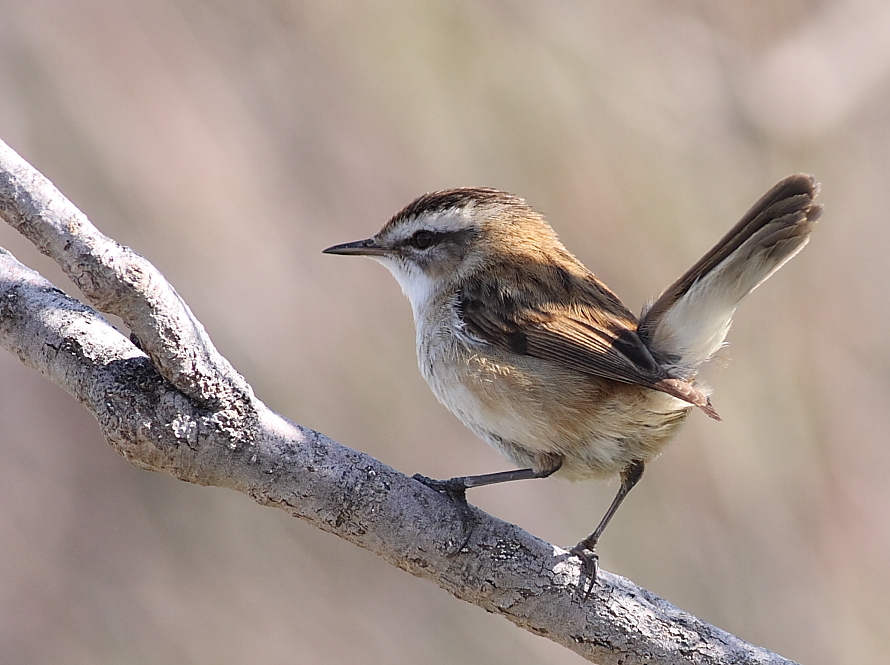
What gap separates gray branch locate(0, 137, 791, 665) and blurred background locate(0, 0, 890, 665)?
8.33ft

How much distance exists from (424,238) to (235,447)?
5.00 ft

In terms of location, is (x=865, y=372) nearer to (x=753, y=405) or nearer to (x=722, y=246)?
(x=753, y=405)

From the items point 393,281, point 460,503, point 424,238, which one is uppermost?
point 393,281

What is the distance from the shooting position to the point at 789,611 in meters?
5.39

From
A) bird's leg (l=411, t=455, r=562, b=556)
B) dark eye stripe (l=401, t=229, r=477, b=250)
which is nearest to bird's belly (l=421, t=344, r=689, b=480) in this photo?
bird's leg (l=411, t=455, r=562, b=556)

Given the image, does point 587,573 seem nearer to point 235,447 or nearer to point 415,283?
point 235,447

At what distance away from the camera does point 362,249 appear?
3.43 metres

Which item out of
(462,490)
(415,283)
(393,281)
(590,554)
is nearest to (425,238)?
(415,283)

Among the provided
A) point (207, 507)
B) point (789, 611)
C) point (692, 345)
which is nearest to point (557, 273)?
point (692, 345)

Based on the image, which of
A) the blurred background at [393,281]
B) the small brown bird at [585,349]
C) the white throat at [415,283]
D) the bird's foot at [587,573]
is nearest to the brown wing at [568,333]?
the small brown bird at [585,349]

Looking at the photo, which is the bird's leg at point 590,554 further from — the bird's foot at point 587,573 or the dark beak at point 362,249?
the dark beak at point 362,249

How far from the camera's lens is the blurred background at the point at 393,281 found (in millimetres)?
4645

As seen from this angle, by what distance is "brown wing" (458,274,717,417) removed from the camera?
2.77 metres

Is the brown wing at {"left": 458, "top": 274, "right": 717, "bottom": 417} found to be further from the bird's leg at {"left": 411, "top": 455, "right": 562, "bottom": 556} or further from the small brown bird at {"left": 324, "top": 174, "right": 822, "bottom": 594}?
the bird's leg at {"left": 411, "top": 455, "right": 562, "bottom": 556}
